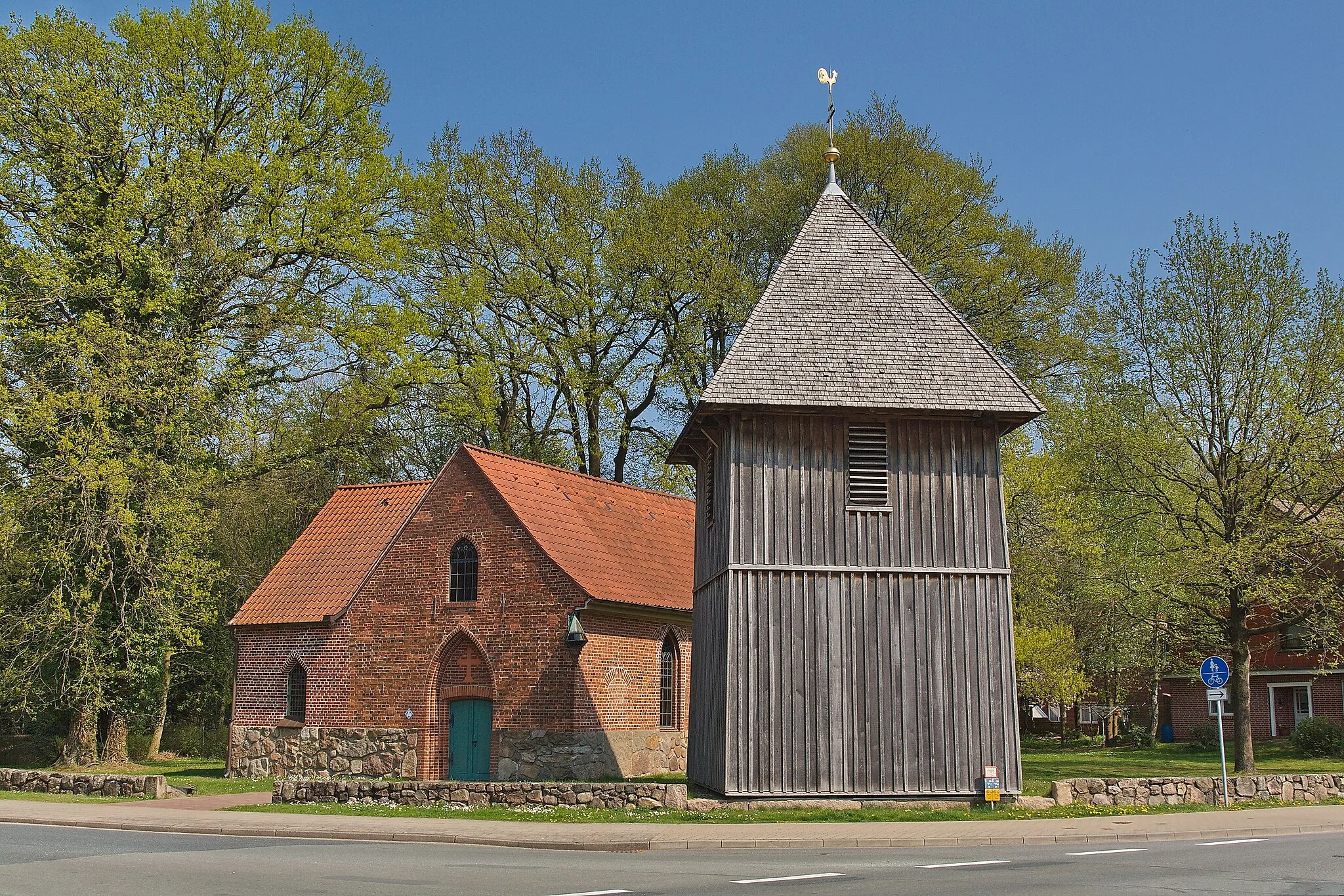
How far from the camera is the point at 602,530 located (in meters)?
29.0

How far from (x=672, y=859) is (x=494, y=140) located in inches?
1201

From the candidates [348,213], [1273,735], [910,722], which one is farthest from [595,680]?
[1273,735]

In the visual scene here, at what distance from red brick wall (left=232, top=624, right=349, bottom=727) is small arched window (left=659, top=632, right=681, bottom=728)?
7.22 m

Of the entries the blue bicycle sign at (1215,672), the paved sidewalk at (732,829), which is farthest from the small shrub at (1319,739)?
the blue bicycle sign at (1215,672)

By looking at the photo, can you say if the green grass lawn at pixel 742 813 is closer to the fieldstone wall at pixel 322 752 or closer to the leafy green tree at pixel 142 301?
the fieldstone wall at pixel 322 752

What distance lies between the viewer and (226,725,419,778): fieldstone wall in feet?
85.6

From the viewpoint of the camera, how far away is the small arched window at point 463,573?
26.1 meters

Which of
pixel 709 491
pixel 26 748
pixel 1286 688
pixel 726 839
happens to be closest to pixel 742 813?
pixel 726 839

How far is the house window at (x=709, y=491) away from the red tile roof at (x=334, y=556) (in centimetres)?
804

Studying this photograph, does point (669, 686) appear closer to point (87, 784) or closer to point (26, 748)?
point (87, 784)

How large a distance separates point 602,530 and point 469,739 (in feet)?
20.0

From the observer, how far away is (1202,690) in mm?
44062

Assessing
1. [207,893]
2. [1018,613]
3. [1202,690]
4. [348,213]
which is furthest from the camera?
[1202,690]

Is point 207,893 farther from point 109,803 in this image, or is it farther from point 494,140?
point 494,140
